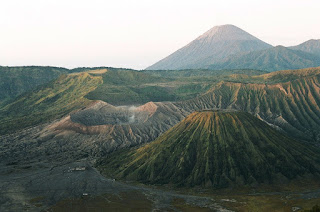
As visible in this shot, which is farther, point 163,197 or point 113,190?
point 113,190

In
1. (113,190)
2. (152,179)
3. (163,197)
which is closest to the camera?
(163,197)

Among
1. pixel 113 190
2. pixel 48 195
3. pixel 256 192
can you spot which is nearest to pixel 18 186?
pixel 48 195

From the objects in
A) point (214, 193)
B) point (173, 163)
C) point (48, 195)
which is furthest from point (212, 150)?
point (48, 195)

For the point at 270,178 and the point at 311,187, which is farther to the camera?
the point at 270,178

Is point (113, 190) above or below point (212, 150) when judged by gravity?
below

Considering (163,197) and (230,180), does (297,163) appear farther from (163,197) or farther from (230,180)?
(163,197)

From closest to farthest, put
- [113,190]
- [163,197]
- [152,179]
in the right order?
[163,197]
[113,190]
[152,179]

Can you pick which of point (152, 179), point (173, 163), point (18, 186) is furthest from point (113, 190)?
point (18, 186)

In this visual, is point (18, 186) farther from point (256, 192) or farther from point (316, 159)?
point (316, 159)
